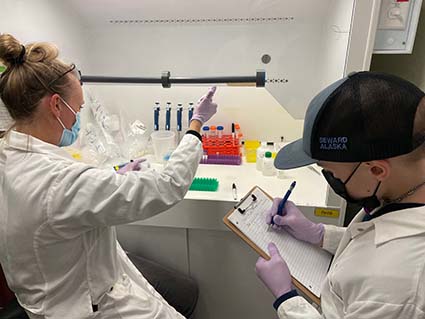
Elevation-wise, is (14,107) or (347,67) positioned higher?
(347,67)

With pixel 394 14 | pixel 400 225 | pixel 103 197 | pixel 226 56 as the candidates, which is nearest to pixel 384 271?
pixel 400 225

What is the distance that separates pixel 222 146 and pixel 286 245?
2.20ft

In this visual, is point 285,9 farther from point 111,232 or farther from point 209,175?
point 111,232

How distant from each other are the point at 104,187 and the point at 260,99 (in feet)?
3.49

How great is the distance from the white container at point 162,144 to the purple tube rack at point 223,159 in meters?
0.19

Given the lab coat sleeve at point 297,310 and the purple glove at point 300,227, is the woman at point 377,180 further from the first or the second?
the purple glove at point 300,227

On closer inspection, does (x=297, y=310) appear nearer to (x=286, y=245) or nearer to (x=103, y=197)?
(x=286, y=245)

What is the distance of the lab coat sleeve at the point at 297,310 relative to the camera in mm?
790

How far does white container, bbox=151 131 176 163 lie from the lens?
1.55 meters

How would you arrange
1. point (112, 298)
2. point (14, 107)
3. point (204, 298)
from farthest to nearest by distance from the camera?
point (204, 298) → point (112, 298) → point (14, 107)

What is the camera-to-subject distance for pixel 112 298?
3.13 feet

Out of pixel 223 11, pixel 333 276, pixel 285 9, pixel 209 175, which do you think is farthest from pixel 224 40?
pixel 333 276

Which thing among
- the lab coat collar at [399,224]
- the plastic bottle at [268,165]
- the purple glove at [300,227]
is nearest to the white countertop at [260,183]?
the plastic bottle at [268,165]

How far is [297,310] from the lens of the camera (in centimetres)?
81
